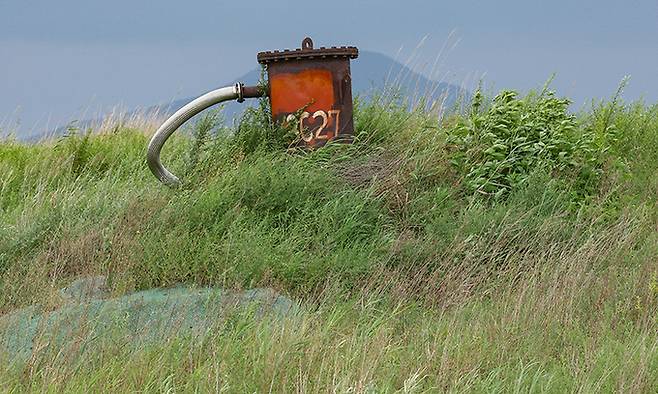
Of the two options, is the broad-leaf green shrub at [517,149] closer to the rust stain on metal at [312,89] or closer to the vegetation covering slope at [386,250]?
the vegetation covering slope at [386,250]

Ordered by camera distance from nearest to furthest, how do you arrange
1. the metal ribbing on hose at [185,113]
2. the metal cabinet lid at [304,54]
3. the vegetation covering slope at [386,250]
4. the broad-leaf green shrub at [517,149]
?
the vegetation covering slope at [386,250], the broad-leaf green shrub at [517,149], the metal cabinet lid at [304,54], the metal ribbing on hose at [185,113]

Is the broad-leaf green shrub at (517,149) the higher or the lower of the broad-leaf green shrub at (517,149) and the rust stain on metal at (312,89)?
the lower

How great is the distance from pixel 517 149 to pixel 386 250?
1.93 m

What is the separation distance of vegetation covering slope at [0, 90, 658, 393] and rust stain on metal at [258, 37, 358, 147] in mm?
165

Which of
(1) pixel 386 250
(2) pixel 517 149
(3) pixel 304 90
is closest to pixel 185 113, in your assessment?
(3) pixel 304 90

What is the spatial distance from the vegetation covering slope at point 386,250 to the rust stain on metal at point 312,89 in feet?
0.54

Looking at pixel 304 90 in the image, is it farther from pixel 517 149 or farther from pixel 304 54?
pixel 517 149

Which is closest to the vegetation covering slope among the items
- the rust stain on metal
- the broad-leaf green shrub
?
the broad-leaf green shrub

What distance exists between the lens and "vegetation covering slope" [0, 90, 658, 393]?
13.3 ft

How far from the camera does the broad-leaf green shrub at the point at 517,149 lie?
7.41 m

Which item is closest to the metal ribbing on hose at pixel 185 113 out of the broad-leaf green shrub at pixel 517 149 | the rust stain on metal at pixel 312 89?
the rust stain on metal at pixel 312 89

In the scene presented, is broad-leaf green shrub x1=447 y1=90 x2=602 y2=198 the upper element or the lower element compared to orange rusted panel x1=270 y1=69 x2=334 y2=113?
lower

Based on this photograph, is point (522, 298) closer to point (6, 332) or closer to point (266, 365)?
point (266, 365)

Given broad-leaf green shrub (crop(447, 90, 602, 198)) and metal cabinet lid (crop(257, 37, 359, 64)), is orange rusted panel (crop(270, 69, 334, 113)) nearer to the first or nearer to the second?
metal cabinet lid (crop(257, 37, 359, 64))
